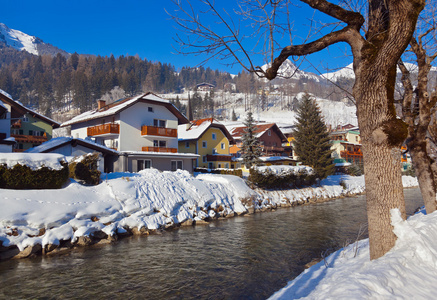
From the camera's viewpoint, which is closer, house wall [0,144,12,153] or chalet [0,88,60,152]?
house wall [0,144,12,153]

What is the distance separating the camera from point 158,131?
3569cm

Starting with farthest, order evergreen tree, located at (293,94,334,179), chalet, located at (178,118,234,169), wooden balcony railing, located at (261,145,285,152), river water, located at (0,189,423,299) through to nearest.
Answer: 1. wooden balcony railing, located at (261,145,285,152)
2. chalet, located at (178,118,234,169)
3. evergreen tree, located at (293,94,334,179)
4. river water, located at (0,189,423,299)

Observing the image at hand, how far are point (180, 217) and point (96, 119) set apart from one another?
22683 mm

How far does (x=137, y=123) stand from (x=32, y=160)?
62.8 feet

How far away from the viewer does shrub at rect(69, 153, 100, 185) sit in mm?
19297

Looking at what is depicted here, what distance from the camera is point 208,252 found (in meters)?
12.4

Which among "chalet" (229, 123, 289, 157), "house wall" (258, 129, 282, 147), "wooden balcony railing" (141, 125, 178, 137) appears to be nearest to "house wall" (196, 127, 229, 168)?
"chalet" (229, 123, 289, 157)

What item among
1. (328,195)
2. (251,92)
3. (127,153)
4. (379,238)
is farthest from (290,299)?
(251,92)

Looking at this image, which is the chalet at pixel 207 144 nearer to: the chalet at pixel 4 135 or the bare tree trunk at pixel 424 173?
the chalet at pixel 4 135

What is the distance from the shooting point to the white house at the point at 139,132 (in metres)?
32.8

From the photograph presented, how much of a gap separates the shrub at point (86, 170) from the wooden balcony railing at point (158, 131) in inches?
575

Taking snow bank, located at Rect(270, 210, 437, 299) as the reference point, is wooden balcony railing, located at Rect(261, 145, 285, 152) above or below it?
above

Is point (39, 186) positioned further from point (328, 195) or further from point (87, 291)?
point (328, 195)

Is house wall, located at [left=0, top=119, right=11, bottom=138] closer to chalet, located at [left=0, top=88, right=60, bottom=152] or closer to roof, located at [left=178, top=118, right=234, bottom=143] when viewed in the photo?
chalet, located at [left=0, top=88, right=60, bottom=152]
